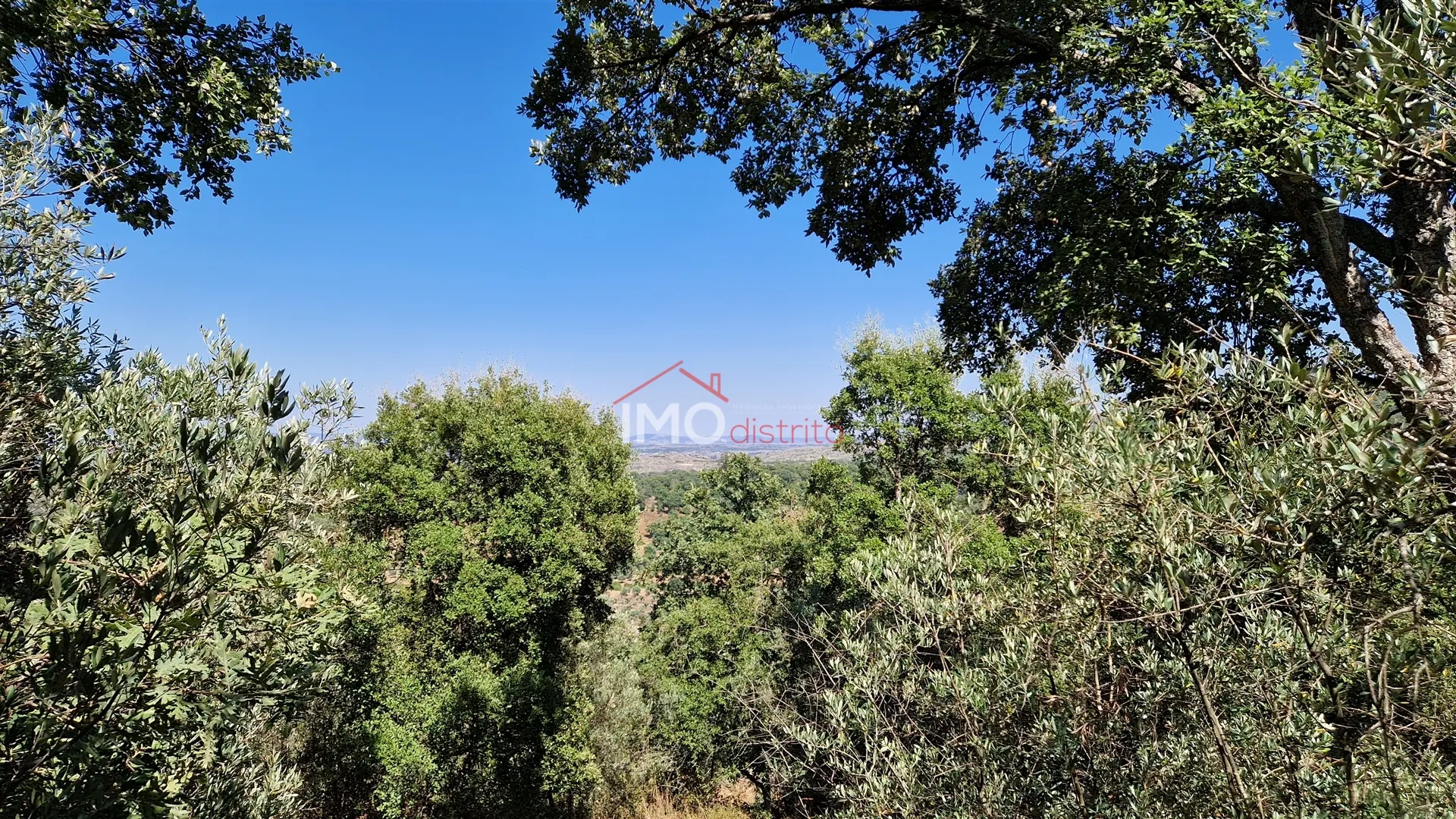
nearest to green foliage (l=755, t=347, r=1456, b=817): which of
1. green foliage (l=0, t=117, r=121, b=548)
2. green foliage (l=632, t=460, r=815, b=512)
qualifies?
green foliage (l=0, t=117, r=121, b=548)

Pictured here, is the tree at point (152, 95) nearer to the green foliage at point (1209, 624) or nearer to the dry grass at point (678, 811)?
the green foliage at point (1209, 624)

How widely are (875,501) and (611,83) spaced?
33.6 feet

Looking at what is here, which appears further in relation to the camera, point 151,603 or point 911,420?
point 911,420

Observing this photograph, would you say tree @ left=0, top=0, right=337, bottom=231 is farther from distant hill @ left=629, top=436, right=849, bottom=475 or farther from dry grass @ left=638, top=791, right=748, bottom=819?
dry grass @ left=638, top=791, right=748, bottom=819

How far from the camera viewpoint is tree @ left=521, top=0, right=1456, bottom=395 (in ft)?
11.6

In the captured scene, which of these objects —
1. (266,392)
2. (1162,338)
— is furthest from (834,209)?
(266,392)

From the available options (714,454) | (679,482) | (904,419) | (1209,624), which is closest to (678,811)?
(904,419)

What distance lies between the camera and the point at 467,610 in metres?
11.7

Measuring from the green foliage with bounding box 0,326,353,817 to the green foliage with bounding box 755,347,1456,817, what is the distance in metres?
4.01

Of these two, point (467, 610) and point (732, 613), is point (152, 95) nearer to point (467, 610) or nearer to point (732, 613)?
point (467, 610)

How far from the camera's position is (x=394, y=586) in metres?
12.3

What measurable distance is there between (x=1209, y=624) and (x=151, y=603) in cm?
500

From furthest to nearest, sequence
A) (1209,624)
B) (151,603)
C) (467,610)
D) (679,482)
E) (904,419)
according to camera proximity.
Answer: (679,482) → (904,419) → (467,610) → (1209,624) → (151,603)

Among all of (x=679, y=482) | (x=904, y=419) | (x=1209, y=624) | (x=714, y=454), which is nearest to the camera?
(x=1209, y=624)
